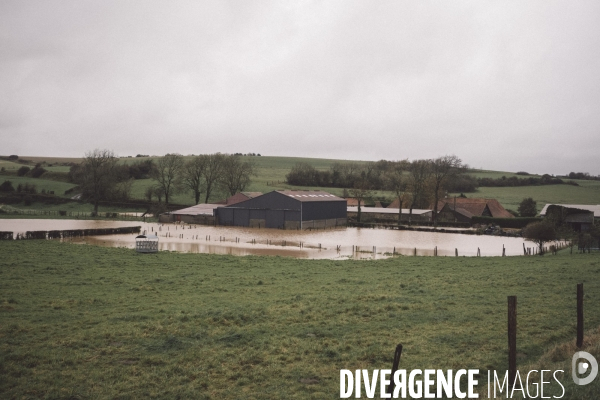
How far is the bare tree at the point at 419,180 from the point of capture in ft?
306

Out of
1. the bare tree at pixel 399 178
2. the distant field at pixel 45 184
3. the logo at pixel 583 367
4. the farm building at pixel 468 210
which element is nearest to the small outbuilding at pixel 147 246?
the logo at pixel 583 367

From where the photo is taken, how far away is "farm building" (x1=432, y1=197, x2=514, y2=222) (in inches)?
3494

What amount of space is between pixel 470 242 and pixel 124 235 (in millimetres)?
42437

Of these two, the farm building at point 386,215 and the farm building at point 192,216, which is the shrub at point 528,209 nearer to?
the farm building at point 386,215

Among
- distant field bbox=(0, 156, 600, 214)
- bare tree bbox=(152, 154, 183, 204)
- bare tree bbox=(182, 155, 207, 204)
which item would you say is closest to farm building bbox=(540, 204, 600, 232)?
distant field bbox=(0, 156, 600, 214)

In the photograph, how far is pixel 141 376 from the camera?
450 inches

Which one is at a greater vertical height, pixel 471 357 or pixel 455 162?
pixel 455 162

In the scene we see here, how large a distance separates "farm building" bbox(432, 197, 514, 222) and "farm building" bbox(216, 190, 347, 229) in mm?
21597

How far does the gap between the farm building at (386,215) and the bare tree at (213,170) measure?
101ft

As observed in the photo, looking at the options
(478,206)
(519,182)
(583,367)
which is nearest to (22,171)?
(478,206)

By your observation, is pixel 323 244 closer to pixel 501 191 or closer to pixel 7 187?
pixel 7 187

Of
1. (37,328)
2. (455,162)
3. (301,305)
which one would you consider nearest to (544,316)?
(301,305)

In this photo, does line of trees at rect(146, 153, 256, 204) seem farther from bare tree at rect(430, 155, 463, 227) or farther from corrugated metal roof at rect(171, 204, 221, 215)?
bare tree at rect(430, 155, 463, 227)

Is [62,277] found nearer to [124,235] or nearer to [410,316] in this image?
Answer: [410,316]
